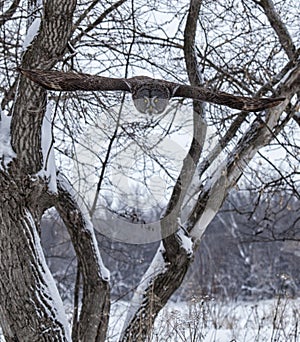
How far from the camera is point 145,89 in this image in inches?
101

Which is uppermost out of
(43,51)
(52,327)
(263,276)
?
(263,276)

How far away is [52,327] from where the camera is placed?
3.15m

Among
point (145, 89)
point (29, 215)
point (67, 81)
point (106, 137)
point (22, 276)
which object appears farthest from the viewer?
point (106, 137)

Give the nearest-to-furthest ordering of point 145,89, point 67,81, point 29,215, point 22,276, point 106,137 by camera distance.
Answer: point 67,81
point 145,89
point 22,276
point 29,215
point 106,137

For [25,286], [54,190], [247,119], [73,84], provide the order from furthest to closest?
[247,119] < [54,190] < [25,286] < [73,84]

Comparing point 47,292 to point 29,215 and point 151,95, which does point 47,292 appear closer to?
point 29,215

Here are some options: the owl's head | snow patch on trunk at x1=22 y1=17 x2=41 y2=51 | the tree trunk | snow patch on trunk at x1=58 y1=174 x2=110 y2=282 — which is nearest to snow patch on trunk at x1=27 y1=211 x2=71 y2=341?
the tree trunk

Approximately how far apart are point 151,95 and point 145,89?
0.04 meters

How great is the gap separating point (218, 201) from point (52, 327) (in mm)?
1703

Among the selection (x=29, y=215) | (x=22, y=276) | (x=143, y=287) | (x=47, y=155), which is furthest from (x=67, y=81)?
(x=143, y=287)

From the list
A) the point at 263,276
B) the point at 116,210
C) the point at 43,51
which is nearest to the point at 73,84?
the point at 43,51

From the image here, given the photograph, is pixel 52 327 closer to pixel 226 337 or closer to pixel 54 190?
pixel 54 190

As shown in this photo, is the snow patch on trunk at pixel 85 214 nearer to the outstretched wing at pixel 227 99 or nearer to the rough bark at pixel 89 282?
the rough bark at pixel 89 282

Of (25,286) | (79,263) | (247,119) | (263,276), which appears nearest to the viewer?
(25,286)
